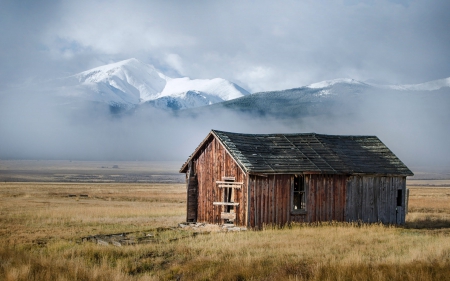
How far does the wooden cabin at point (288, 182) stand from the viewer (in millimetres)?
23500

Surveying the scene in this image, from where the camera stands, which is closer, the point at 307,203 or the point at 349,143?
the point at 307,203

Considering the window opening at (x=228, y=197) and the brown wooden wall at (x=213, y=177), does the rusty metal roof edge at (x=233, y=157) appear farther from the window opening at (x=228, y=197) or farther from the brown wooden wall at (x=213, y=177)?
the window opening at (x=228, y=197)

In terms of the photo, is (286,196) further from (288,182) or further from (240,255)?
(240,255)

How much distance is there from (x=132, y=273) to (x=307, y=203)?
12.7 metres

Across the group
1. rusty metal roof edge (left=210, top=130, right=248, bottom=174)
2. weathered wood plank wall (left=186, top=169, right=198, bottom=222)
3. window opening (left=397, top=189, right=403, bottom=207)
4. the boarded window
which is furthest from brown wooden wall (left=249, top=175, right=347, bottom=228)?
weathered wood plank wall (left=186, top=169, right=198, bottom=222)

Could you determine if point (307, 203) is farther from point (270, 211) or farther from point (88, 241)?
point (88, 241)

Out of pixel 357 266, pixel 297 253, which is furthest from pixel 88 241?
pixel 357 266

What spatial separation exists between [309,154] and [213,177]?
205 inches

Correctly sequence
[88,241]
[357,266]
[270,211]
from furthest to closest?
[270,211], [88,241], [357,266]

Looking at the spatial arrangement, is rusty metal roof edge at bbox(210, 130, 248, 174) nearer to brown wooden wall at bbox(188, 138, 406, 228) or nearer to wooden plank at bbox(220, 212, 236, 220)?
brown wooden wall at bbox(188, 138, 406, 228)

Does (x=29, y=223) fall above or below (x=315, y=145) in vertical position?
below

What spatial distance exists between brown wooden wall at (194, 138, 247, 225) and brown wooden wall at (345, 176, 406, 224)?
5.90 m

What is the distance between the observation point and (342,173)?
25.0 m

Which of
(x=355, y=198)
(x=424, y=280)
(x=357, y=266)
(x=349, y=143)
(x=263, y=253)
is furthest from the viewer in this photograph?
(x=349, y=143)
